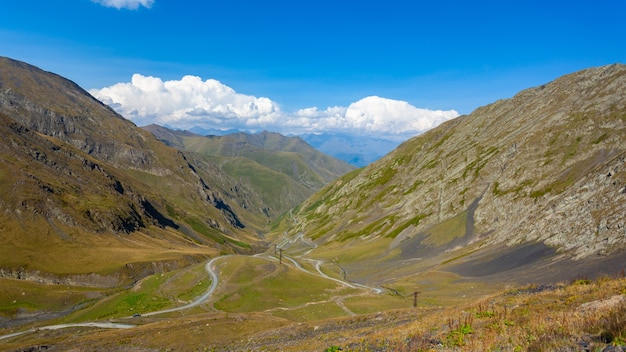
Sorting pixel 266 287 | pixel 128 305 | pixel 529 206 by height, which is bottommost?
pixel 128 305

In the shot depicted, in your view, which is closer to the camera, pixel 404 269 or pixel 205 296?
pixel 205 296

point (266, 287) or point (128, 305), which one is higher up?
point (266, 287)

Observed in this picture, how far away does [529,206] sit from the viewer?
413ft

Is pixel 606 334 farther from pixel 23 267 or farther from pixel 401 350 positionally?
pixel 23 267

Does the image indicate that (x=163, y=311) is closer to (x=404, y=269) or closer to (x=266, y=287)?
(x=266, y=287)

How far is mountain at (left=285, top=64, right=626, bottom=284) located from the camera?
301ft

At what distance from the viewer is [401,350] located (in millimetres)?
15953

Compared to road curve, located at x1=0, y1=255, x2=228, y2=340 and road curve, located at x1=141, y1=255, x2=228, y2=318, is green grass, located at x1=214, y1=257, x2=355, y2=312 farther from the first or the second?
road curve, located at x1=0, y1=255, x2=228, y2=340

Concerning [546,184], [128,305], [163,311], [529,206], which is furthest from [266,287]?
[546,184]

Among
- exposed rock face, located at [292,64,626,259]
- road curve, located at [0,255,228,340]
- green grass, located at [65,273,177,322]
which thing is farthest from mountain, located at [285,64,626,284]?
green grass, located at [65,273,177,322]

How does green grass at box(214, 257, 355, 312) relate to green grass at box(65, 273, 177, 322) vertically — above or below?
above

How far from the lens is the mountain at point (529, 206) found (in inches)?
3617

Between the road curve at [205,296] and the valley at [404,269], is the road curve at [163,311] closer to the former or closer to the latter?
the road curve at [205,296]

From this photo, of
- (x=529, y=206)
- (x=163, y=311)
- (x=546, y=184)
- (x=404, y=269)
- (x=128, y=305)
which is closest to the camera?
(x=163, y=311)
